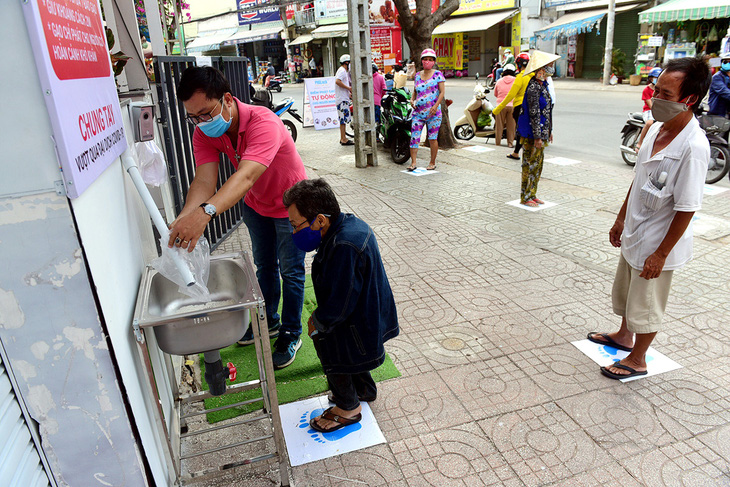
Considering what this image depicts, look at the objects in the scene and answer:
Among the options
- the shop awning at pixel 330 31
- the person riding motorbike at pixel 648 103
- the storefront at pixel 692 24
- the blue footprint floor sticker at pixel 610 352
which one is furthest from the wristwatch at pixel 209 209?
the shop awning at pixel 330 31

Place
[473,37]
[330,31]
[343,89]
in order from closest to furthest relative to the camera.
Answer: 1. [343,89]
2. [473,37]
3. [330,31]

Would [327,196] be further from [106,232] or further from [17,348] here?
[17,348]

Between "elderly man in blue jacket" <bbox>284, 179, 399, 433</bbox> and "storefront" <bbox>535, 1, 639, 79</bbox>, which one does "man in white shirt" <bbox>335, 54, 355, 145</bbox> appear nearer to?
"elderly man in blue jacket" <bbox>284, 179, 399, 433</bbox>

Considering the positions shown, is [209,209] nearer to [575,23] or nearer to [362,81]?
[362,81]

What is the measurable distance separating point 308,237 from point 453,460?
1.35 meters

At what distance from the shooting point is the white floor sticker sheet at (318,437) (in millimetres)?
2748

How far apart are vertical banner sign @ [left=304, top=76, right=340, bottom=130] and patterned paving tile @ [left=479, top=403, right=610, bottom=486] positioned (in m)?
11.0

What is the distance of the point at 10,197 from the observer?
160 centimetres

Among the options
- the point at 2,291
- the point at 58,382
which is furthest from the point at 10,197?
the point at 58,382

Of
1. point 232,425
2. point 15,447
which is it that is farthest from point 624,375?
point 15,447

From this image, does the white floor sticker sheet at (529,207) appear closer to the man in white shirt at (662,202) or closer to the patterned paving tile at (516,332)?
the patterned paving tile at (516,332)

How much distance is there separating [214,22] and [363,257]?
46.2 m

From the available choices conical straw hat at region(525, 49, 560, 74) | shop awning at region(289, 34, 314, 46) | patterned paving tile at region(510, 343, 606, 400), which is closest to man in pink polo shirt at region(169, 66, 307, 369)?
patterned paving tile at region(510, 343, 606, 400)

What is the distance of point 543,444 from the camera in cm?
273
